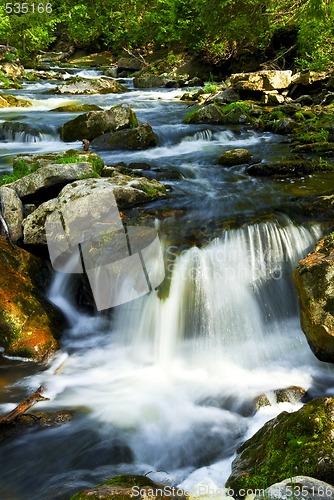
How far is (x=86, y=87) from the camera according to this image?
69.3ft

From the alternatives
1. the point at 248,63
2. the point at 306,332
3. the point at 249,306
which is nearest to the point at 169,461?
the point at 306,332

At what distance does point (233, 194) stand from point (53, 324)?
393cm

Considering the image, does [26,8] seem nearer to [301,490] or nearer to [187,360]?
[187,360]

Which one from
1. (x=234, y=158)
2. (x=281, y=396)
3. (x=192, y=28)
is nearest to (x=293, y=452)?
(x=281, y=396)

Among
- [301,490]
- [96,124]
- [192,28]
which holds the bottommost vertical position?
[301,490]

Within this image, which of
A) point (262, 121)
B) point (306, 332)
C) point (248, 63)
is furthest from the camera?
point (248, 63)

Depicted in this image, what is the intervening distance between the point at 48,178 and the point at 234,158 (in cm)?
446

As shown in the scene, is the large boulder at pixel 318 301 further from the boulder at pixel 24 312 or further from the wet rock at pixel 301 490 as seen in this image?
the boulder at pixel 24 312

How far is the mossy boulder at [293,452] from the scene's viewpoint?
2.46 meters

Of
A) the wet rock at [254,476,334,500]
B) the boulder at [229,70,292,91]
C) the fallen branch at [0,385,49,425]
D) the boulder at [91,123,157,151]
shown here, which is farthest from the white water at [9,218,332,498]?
the boulder at [229,70,292,91]

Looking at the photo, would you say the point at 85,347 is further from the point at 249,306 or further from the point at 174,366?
the point at 249,306

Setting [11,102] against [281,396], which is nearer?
[281,396]

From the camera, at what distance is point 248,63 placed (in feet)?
78.9

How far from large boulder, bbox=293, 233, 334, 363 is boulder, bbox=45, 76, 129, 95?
61.3 feet
